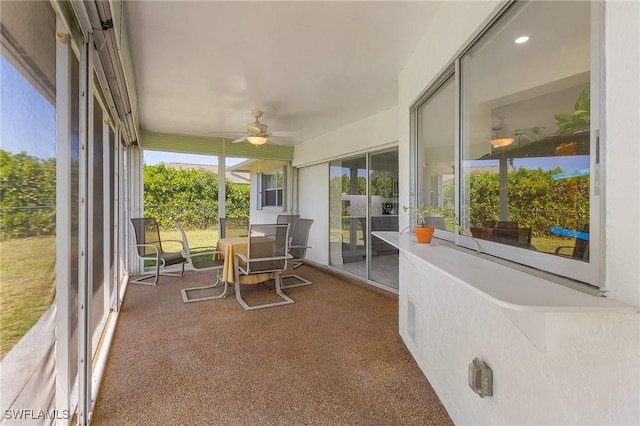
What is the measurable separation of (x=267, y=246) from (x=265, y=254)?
11 cm

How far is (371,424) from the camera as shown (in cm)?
160

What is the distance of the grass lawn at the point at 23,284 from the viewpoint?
0.85 m

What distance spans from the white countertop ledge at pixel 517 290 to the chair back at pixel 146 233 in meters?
4.23

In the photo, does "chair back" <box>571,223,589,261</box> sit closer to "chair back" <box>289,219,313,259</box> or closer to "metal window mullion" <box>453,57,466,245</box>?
"metal window mullion" <box>453,57,466,245</box>

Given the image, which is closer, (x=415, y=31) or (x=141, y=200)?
(x=415, y=31)

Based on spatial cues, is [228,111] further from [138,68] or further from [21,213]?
[21,213]

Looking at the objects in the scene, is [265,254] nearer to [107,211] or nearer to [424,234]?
[107,211]

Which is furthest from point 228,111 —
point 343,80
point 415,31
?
point 415,31

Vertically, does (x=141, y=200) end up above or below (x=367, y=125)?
below

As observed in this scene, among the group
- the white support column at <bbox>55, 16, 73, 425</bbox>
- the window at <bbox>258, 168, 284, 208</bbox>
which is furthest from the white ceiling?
the window at <bbox>258, 168, 284, 208</bbox>

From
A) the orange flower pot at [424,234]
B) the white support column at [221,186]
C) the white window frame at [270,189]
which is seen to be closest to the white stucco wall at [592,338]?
the orange flower pot at [424,234]

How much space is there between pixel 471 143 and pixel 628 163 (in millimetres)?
996

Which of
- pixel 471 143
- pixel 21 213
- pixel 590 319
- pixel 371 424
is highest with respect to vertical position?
pixel 471 143

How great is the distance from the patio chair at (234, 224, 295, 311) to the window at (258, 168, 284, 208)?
3.08 m
